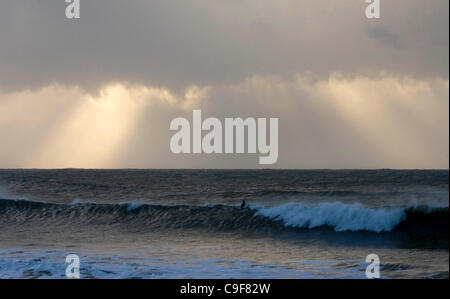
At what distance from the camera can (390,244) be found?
19797 mm

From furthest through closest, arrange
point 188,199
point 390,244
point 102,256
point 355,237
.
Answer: point 188,199, point 355,237, point 390,244, point 102,256

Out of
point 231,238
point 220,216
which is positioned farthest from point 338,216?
point 220,216

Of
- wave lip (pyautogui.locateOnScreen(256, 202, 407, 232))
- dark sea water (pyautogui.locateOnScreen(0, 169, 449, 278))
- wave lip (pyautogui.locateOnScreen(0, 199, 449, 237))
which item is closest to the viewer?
dark sea water (pyautogui.locateOnScreen(0, 169, 449, 278))

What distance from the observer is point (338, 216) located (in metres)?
25.7

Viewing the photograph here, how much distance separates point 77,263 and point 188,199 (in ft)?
82.1

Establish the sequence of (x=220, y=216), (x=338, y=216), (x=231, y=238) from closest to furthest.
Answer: (x=231, y=238), (x=338, y=216), (x=220, y=216)

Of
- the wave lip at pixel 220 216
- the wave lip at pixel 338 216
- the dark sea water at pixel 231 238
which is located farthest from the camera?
the wave lip at pixel 220 216

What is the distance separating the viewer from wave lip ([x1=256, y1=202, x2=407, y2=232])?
23.3 m

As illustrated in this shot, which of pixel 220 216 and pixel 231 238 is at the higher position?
pixel 220 216

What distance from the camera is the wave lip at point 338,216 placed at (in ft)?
76.4

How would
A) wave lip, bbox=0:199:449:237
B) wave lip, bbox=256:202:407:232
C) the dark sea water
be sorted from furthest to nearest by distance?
1. wave lip, bbox=0:199:449:237
2. wave lip, bbox=256:202:407:232
3. the dark sea water

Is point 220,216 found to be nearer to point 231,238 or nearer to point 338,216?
point 231,238
